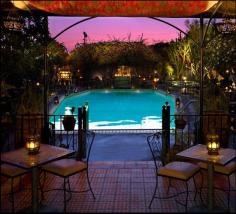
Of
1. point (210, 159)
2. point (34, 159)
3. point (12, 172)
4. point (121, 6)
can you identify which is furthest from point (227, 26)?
point (12, 172)

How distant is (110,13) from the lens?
5.42 metres

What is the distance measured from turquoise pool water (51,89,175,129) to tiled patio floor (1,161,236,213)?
708cm

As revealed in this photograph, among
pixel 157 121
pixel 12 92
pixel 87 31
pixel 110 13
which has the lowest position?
pixel 157 121

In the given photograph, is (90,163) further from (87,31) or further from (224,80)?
(87,31)

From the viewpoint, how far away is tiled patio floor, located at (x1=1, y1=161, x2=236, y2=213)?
461 centimetres

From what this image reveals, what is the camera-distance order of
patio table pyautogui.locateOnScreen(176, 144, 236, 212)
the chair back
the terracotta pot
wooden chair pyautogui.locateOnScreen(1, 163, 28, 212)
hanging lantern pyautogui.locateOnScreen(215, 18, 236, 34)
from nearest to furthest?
patio table pyautogui.locateOnScreen(176, 144, 236, 212), wooden chair pyautogui.locateOnScreen(1, 163, 28, 212), the chair back, hanging lantern pyautogui.locateOnScreen(215, 18, 236, 34), the terracotta pot

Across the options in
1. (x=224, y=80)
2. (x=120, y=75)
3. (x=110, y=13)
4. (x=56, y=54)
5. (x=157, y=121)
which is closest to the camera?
(x=110, y=13)

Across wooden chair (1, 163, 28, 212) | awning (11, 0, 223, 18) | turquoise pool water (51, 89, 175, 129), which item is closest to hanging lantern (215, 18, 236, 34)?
awning (11, 0, 223, 18)

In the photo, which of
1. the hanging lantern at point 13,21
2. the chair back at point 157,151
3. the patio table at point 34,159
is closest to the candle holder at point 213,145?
the chair back at point 157,151

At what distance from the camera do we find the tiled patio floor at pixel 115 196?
461 centimetres

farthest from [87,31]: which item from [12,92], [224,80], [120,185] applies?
[120,185]

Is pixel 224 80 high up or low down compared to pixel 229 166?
up

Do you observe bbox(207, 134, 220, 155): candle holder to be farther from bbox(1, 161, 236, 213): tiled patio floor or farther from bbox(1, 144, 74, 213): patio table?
bbox(1, 144, 74, 213): patio table

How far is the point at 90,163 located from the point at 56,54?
1588cm
